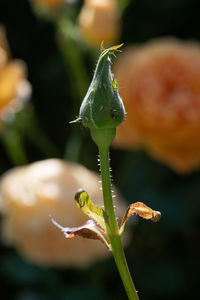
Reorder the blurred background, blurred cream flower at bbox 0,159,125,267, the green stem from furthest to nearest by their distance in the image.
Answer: the blurred background, blurred cream flower at bbox 0,159,125,267, the green stem

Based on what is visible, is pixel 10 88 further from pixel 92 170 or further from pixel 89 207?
pixel 89 207

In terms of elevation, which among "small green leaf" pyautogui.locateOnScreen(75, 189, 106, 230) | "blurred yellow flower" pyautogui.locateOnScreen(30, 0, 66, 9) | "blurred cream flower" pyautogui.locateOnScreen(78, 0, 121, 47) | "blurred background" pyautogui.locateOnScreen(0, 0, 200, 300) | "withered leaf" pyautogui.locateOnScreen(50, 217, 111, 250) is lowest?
"blurred background" pyautogui.locateOnScreen(0, 0, 200, 300)

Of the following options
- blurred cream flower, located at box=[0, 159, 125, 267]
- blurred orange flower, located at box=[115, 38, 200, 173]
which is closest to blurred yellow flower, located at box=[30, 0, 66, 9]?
blurred orange flower, located at box=[115, 38, 200, 173]

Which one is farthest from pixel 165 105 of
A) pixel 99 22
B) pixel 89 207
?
pixel 89 207

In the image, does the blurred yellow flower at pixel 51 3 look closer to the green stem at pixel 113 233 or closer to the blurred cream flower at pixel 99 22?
the blurred cream flower at pixel 99 22

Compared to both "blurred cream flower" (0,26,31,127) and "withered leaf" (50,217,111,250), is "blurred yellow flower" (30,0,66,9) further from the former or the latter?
"withered leaf" (50,217,111,250)

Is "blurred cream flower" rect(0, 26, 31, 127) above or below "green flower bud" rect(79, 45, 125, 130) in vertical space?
below

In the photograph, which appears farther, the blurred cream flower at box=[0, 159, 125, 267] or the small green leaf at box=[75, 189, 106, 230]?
the blurred cream flower at box=[0, 159, 125, 267]

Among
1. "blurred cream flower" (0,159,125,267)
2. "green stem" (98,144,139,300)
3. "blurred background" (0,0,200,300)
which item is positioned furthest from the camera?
"blurred background" (0,0,200,300)
